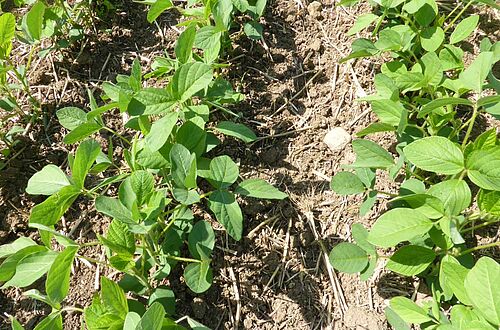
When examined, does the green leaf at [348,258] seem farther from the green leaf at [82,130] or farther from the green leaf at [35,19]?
the green leaf at [35,19]

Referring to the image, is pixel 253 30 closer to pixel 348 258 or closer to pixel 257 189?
pixel 257 189

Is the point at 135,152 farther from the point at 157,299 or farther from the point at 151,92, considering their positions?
the point at 157,299

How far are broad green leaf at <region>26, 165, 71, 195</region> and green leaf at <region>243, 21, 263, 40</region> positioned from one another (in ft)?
2.57

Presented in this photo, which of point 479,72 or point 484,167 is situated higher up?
point 479,72

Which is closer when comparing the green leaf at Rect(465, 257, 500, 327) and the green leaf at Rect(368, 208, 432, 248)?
the green leaf at Rect(465, 257, 500, 327)

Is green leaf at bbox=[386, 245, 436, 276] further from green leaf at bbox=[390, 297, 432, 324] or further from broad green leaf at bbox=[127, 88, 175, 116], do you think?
broad green leaf at bbox=[127, 88, 175, 116]

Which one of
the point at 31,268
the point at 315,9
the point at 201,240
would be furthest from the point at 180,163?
the point at 315,9

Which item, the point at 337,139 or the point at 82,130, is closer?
the point at 82,130

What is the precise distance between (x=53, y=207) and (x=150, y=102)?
1.12 feet

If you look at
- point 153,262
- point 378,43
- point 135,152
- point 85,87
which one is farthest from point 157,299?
point 378,43

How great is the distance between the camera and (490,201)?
1142 millimetres

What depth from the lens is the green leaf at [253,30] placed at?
63.0 inches

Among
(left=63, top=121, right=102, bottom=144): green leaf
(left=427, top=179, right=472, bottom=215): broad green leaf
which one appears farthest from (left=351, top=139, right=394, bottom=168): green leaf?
(left=63, top=121, right=102, bottom=144): green leaf

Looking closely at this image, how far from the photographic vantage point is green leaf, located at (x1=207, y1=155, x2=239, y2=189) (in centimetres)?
118
